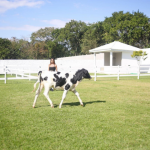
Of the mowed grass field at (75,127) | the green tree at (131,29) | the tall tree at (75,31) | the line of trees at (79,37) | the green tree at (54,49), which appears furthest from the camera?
the tall tree at (75,31)

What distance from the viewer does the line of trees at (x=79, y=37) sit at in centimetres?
4084

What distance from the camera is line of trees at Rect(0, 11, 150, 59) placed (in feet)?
134

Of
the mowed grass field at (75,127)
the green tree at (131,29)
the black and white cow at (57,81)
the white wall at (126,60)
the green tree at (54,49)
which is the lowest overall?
the mowed grass field at (75,127)

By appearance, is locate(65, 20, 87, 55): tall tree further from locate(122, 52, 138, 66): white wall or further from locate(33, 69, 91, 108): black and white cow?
locate(33, 69, 91, 108): black and white cow

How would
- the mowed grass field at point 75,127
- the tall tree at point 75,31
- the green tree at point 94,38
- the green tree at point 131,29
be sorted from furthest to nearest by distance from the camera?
the tall tree at point 75,31 < the green tree at point 94,38 < the green tree at point 131,29 < the mowed grass field at point 75,127

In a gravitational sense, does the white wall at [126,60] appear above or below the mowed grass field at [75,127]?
above

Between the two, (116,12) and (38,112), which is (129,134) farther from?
(116,12)

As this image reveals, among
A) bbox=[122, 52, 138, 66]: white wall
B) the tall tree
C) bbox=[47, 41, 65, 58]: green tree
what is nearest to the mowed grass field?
bbox=[122, 52, 138, 66]: white wall

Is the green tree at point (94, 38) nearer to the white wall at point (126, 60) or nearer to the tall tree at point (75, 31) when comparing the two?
the tall tree at point (75, 31)

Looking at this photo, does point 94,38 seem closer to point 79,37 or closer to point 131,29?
point 79,37

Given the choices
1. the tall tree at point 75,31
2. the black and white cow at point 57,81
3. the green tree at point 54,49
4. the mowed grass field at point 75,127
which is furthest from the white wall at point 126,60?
the tall tree at point 75,31

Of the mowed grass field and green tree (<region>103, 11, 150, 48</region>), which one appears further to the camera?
green tree (<region>103, 11, 150, 48</region>)

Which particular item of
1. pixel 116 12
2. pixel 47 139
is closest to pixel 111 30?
pixel 116 12

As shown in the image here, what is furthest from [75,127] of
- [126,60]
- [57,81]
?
[126,60]
